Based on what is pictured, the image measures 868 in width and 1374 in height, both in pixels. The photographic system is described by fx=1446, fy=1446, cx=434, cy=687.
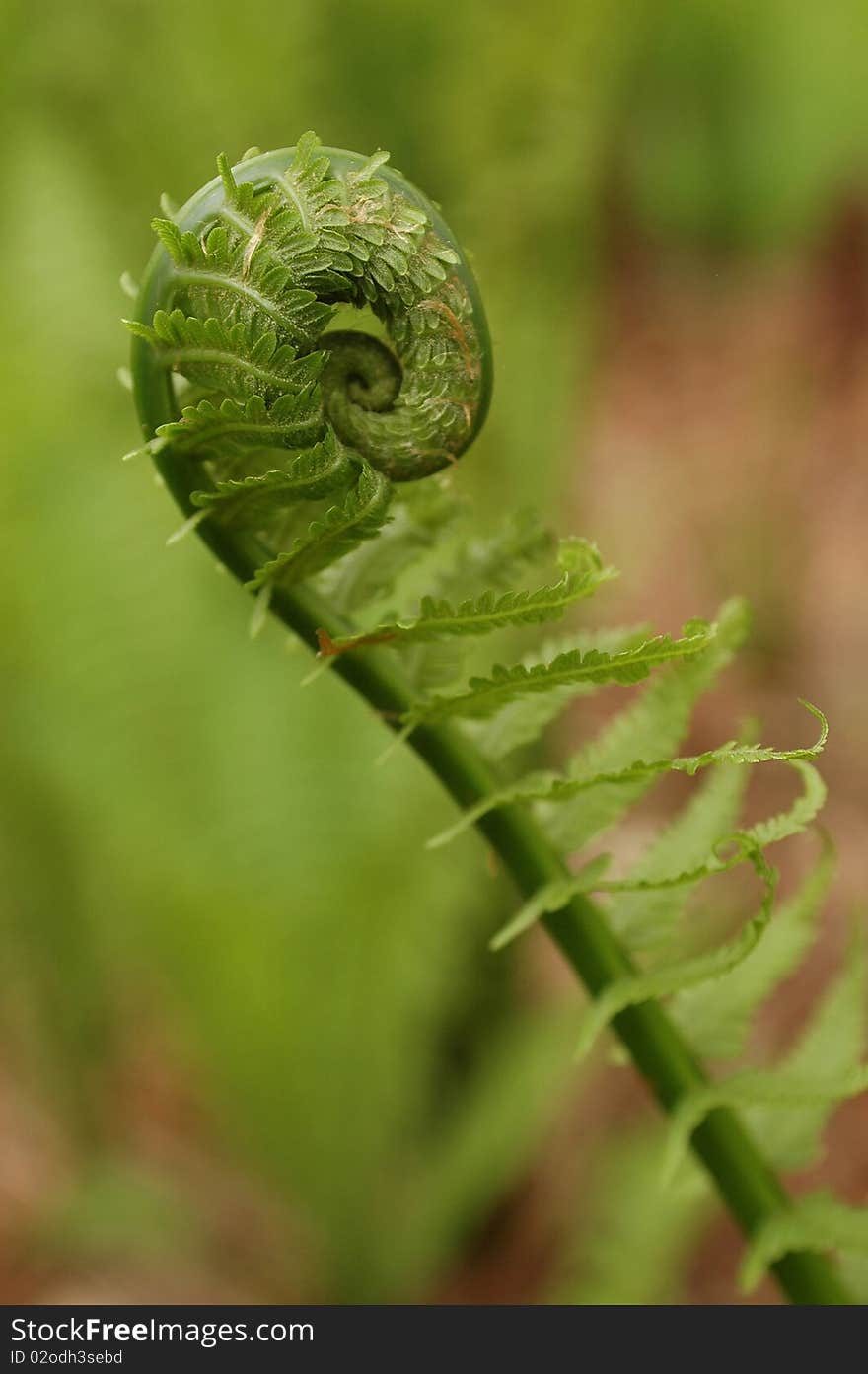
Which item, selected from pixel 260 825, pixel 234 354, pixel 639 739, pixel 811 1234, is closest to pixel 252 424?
pixel 234 354

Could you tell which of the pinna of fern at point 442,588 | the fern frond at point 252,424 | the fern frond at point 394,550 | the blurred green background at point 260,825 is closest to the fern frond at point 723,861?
the pinna of fern at point 442,588

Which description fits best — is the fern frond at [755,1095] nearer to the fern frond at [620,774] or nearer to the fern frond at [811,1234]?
the fern frond at [811,1234]

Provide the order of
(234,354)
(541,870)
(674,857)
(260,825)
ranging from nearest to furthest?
(234,354), (541,870), (674,857), (260,825)

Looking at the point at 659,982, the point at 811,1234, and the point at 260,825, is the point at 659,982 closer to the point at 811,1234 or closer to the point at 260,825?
the point at 811,1234

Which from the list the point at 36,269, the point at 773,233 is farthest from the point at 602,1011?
the point at 773,233

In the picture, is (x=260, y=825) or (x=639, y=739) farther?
(x=260, y=825)

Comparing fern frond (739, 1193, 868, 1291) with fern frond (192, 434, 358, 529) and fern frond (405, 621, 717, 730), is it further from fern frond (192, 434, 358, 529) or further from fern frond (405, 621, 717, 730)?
fern frond (192, 434, 358, 529)
